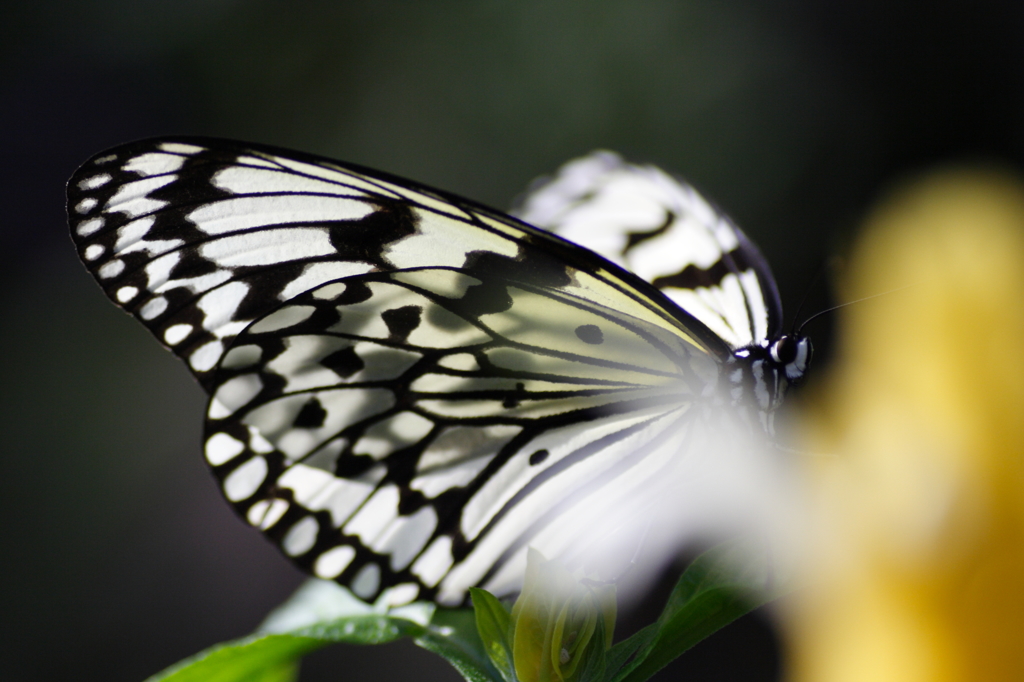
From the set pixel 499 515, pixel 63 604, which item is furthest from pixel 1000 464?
pixel 63 604

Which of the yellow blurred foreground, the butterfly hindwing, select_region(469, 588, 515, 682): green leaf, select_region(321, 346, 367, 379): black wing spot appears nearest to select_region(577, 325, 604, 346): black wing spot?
the butterfly hindwing

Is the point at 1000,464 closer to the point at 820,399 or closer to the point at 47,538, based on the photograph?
the point at 820,399

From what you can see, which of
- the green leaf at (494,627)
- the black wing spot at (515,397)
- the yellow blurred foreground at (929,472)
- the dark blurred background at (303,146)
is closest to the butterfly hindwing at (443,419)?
the black wing spot at (515,397)

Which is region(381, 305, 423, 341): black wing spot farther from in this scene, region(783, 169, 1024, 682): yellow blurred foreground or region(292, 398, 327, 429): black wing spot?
region(783, 169, 1024, 682): yellow blurred foreground

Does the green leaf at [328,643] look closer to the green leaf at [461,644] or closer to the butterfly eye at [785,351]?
the green leaf at [461,644]

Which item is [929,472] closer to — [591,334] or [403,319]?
[591,334]
